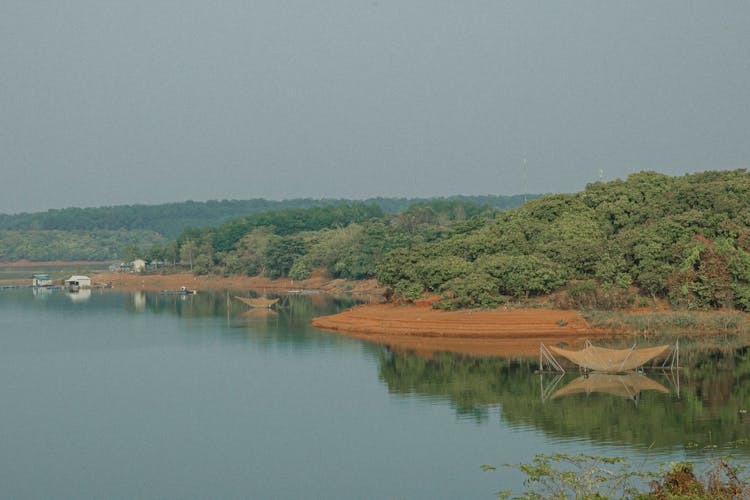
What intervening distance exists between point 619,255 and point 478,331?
1191cm

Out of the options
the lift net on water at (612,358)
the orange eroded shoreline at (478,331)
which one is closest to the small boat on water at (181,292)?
the orange eroded shoreline at (478,331)

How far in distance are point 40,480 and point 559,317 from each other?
3986cm

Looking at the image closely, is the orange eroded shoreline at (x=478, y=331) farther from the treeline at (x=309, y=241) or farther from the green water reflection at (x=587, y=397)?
the treeline at (x=309, y=241)

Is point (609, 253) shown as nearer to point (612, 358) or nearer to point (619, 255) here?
point (619, 255)

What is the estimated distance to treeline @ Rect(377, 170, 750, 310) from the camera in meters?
65.1

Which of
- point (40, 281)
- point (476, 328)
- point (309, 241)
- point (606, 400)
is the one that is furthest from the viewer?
point (40, 281)

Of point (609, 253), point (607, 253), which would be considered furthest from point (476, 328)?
point (609, 253)

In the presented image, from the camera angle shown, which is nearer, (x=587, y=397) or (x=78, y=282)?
(x=587, y=397)

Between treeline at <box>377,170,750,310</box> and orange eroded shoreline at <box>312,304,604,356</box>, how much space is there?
6.13 ft

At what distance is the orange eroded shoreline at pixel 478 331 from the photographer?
2413 inches

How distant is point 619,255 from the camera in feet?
227

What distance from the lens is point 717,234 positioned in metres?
67.8

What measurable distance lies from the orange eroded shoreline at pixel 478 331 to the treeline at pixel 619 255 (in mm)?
1867

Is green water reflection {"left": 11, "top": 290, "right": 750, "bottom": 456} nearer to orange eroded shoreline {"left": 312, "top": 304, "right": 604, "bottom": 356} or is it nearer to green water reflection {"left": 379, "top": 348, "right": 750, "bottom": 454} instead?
green water reflection {"left": 379, "top": 348, "right": 750, "bottom": 454}
